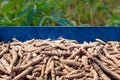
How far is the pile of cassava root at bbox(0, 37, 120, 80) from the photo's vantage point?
6.49 ft

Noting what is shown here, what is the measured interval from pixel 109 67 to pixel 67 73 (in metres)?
0.24

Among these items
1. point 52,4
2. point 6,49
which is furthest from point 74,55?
point 52,4

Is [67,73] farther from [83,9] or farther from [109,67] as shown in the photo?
[83,9]

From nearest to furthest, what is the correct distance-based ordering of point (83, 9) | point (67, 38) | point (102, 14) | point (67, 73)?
point (67, 73) < point (67, 38) < point (83, 9) < point (102, 14)

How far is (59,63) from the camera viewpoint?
6.79 ft

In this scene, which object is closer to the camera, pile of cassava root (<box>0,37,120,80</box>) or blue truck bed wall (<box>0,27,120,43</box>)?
pile of cassava root (<box>0,37,120,80</box>)

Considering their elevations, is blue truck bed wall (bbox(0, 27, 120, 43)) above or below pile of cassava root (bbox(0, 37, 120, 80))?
above

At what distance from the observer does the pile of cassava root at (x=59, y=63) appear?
6.49 feet

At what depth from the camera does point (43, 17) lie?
3.27 m

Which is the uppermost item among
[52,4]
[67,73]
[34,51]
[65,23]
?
[52,4]

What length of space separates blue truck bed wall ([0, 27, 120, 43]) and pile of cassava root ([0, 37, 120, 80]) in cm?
52

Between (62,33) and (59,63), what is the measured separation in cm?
80

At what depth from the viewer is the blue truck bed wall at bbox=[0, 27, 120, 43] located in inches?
111

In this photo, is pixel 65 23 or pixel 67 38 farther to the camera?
pixel 65 23
